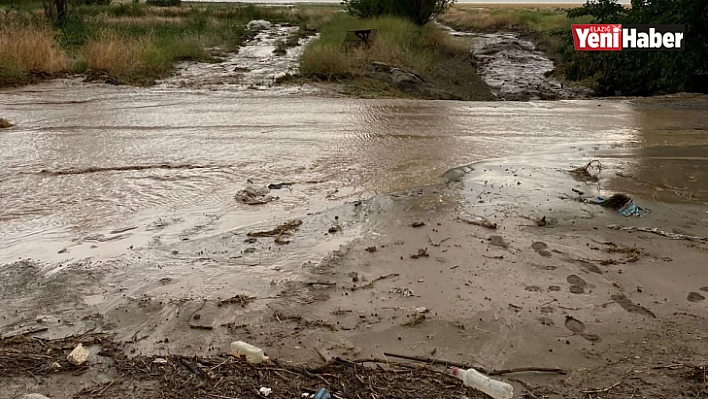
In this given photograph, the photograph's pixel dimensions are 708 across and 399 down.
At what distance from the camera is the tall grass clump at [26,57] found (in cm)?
1319

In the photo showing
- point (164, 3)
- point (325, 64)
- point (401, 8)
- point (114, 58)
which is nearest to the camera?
point (114, 58)

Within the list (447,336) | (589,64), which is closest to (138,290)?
(447,336)

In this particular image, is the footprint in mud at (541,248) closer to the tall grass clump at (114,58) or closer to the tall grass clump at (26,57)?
the tall grass clump at (114,58)

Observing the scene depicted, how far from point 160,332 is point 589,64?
15659 millimetres

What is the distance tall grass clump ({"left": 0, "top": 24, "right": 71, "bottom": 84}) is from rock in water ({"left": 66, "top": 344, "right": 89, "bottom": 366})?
1200 cm

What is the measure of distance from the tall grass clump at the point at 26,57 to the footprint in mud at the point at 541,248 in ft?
41.1

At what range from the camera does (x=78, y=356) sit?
3.04m

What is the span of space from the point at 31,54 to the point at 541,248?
13.6 m

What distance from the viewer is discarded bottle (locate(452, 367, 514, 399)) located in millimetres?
2750

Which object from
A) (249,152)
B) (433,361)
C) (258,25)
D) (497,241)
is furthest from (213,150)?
(258,25)

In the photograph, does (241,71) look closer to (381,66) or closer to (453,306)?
(381,66)

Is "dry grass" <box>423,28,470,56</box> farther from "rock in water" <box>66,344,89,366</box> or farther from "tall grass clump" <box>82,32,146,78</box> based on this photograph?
"rock in water" <box>66,344,89,366</box>

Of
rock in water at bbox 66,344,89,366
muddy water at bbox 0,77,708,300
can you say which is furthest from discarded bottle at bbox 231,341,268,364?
muddy water at bbox 0,77,708,300

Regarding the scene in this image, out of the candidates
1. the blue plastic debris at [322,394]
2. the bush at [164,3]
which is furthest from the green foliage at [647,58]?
the bush at [164,3]
